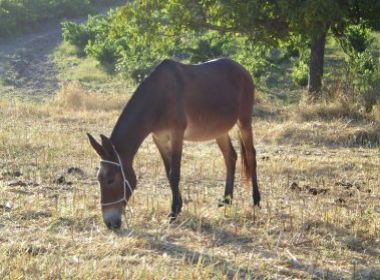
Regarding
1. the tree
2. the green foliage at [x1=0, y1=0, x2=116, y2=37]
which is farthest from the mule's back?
the green foliage at [x1=0, y1=0, x2=116, y2=37]

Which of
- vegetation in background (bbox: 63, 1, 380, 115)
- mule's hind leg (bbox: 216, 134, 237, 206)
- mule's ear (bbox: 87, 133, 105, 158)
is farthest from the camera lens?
vegetation in background (bbox: 63, 1, 380, 115)

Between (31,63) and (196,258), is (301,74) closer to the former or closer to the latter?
(31,63)

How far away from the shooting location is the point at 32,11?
31453 millimetres

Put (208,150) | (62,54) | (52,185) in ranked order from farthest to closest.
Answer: (62,54)
(208,150)
(52,185)

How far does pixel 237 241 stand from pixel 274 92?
1242cm

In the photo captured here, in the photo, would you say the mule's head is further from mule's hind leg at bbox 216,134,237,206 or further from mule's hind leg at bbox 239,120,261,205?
mule's hind leg at bbox 239,120,261,205

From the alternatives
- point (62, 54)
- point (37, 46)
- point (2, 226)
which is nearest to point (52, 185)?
point (2, 226)

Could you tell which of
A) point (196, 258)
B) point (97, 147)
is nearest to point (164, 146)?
point (97, 147)

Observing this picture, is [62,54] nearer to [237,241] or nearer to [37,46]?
[37,46]

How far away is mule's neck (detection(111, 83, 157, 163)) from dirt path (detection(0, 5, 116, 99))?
13.3 metres

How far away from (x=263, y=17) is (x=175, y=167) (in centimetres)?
776

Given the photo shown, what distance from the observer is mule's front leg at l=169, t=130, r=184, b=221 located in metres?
6.39

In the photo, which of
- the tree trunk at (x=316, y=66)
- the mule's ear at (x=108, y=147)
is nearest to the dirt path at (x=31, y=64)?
the tree trunk at (x=316, y=66)

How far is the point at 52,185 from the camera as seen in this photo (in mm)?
7805
